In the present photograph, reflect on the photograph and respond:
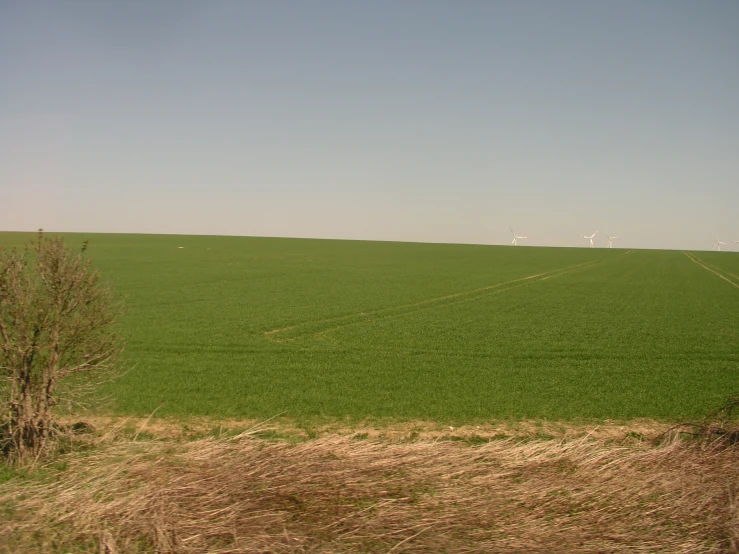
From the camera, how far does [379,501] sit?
594 cm

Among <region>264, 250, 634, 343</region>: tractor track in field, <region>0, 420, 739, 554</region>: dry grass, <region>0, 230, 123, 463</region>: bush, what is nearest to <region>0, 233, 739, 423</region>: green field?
<region>264, 250, 634, 343</region>: tractor track in field

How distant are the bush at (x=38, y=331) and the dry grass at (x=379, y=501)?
2.84 feet

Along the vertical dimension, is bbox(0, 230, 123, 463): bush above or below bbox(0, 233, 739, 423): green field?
above

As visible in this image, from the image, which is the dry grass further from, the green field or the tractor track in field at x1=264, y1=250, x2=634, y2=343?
the tractor track in field at x1=264, y1=250, x2=634, y2=343

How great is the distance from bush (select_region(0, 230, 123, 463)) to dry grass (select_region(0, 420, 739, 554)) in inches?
34.0

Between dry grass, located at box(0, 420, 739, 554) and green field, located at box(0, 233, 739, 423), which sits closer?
dry grass, located at box(0, 420, 739, 554)

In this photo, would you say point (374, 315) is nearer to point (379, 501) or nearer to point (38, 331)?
point (38, 331)

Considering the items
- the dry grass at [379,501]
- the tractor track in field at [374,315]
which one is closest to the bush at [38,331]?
the dry grass at [379,501]

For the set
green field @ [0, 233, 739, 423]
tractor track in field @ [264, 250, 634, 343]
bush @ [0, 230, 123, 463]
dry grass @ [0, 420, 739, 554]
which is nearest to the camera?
dry grass @ [0, 420, 739, 554]

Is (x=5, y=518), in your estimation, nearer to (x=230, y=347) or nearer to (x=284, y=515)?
(x=284, y=515)

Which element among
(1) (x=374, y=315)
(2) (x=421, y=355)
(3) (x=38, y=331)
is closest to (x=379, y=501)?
(3) (x=38, y=331)

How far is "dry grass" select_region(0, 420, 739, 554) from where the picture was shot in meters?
5.18

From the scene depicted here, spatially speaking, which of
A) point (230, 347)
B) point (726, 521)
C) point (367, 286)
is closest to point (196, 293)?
point (367, 286)

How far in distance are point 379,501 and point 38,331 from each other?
525 centimetres
